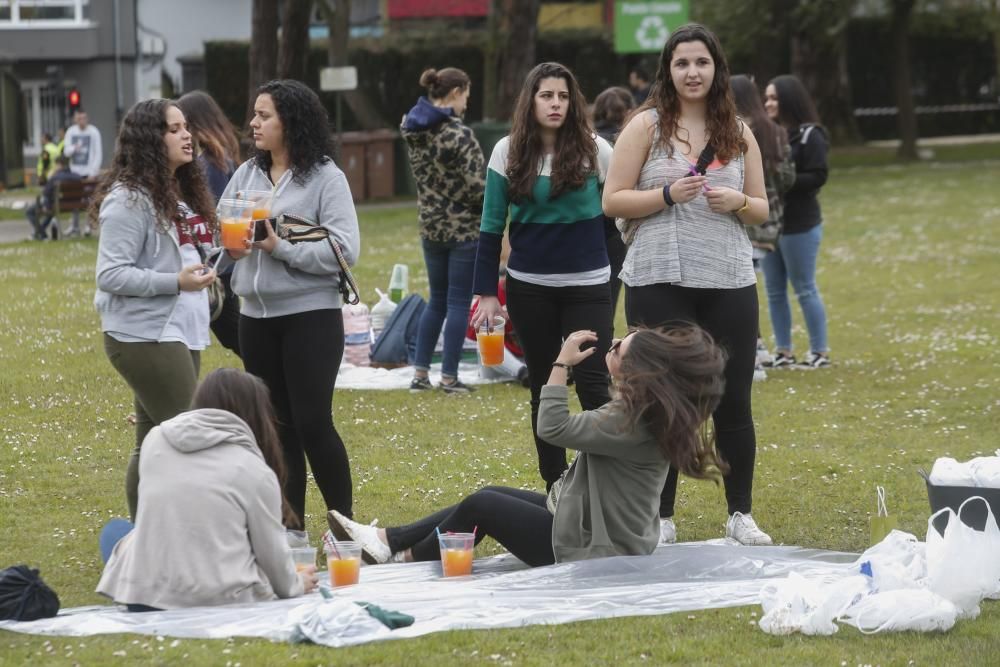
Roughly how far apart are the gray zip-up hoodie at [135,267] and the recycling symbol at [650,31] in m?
25.7

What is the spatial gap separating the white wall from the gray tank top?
133 feet

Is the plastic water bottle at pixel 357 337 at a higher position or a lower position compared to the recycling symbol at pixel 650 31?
lower

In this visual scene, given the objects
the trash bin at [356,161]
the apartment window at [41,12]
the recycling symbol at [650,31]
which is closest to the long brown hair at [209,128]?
the trash bin at [356,161]

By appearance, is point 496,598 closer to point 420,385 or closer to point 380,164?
point 420,385

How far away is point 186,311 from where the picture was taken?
5.67 metres

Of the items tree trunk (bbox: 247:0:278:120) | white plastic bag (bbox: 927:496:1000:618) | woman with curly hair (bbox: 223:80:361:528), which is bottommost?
white plastic bag (bbox: 927:496:1000:618)

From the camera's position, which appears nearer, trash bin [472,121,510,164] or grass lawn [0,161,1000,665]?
grass lawn [0,161,1000,665]

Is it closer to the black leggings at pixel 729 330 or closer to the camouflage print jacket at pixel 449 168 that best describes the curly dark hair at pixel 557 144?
the black leggings at pixel 729 330

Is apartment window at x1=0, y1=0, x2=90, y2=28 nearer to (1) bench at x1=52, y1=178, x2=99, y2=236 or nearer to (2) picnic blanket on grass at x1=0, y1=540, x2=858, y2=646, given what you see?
(1) bench at x1=52, y1=178, x2=99, y2=236

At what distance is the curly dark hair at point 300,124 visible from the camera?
571 cm

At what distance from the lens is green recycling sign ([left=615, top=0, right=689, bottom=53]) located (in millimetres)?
30344

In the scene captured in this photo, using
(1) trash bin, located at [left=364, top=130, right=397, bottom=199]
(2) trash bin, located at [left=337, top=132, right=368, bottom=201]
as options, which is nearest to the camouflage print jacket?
(2) trash bin, located at [left=337, top=132, right=368, bottom=201]

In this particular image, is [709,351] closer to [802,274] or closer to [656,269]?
[656,269]

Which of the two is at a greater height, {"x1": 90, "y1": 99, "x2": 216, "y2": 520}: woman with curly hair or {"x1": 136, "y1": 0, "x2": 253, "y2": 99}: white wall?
{"x1": 136, "y1": 0, "x2": 253, "y2": 99}: white wall
